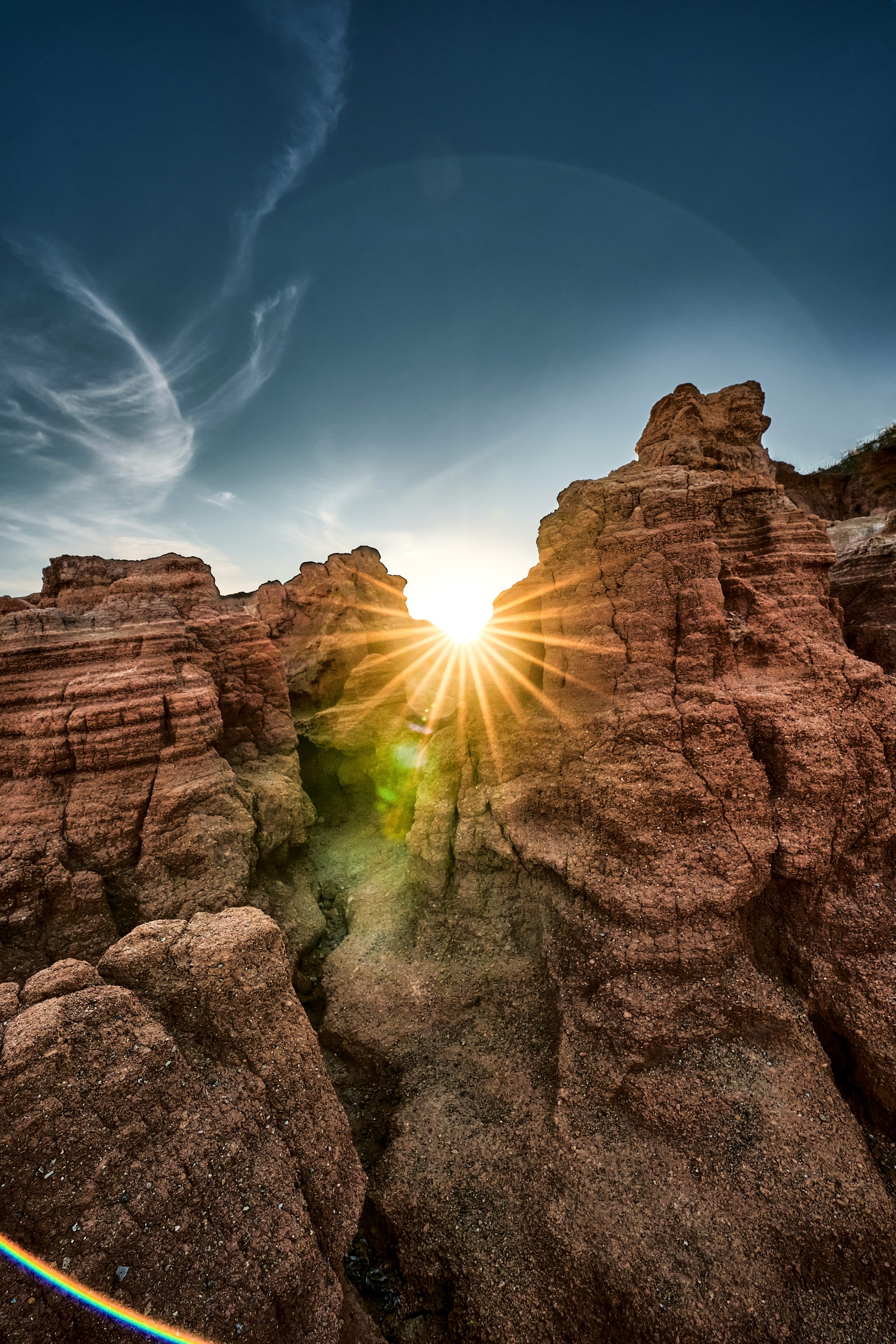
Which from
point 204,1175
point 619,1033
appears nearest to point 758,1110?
point 619,1033

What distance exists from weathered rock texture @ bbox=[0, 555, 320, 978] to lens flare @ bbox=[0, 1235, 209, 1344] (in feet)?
15.5

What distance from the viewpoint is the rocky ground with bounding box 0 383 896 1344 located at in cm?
507

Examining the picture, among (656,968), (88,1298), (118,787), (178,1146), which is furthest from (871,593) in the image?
(118,787)

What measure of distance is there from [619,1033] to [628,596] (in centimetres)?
746

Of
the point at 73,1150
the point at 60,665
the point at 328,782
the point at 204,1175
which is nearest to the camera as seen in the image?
the point at 73,1150

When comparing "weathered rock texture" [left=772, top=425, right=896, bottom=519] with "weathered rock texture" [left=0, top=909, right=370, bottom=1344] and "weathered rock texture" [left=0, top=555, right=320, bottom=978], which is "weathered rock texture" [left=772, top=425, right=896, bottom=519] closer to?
"weathered rock texture" [left=0, top=555, right=320, bottom=978]

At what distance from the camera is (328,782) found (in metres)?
15.9

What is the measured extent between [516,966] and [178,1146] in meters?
5.54

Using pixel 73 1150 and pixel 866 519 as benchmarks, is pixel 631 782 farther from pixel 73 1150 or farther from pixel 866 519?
pixel 866 519

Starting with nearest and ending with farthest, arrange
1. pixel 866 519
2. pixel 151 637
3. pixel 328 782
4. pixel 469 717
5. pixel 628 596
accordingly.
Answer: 1. pixel 628 596
2. pixel 151 637
3. pixel 469 717
4. pixel 866 519
5. pixel 328 782

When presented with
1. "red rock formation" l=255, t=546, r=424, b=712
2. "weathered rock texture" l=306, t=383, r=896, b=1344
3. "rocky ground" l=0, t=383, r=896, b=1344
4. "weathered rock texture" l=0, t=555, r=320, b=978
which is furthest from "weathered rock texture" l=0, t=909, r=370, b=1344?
"red rock formation" l=255, t=546, r=424, b=712

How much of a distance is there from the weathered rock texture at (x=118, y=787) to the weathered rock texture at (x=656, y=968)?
3.40 m

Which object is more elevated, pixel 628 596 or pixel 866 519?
pixel 866 519

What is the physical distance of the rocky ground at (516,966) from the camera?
5.07 m
